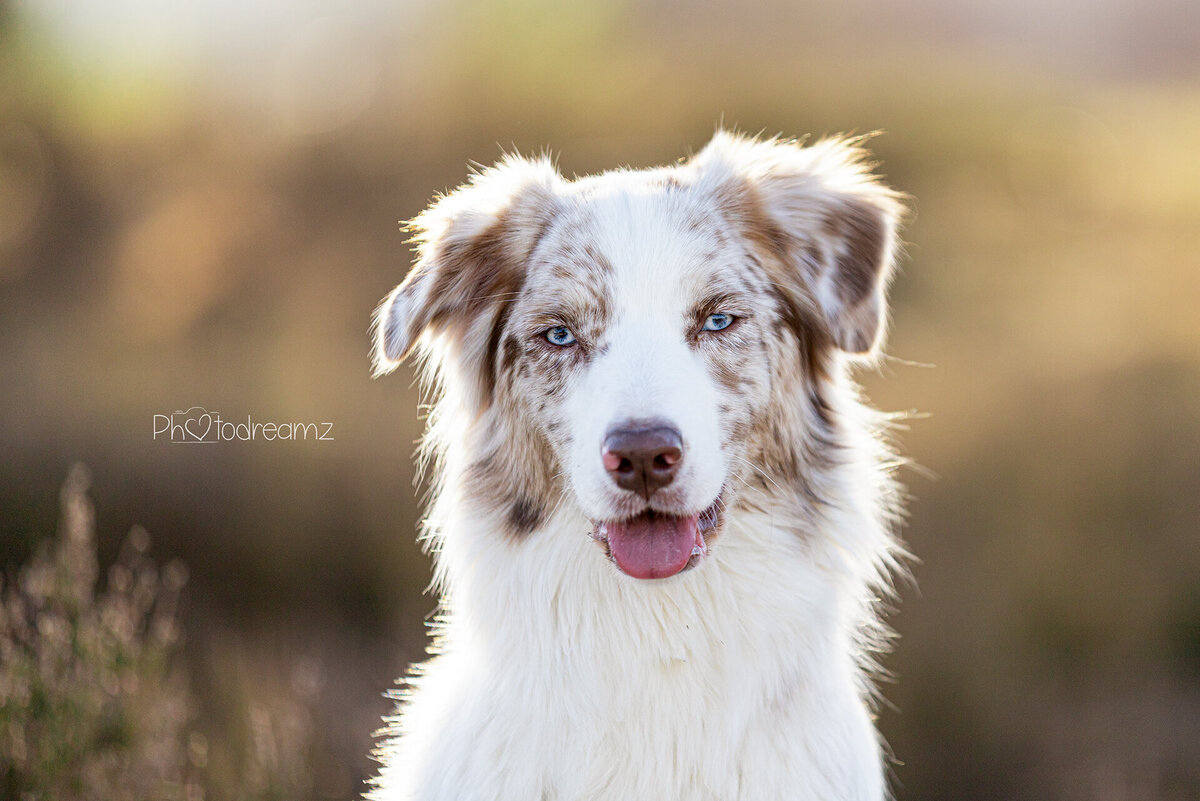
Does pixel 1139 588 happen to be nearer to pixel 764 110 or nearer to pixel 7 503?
pixel 764 110

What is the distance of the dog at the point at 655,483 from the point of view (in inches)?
97.6

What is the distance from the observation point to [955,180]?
28.8ft

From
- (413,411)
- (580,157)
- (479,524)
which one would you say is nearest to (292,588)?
(413,411)

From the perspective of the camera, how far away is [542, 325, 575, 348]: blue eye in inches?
104

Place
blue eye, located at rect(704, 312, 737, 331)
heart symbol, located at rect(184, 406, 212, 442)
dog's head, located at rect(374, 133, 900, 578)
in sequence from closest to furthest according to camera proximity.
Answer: dog's head, located at rect(374, 133, 900, 578)
blue eye, located at rect(704, 312, 737, 331)
heart symbol, located at rect(184, 406, 212, 442)

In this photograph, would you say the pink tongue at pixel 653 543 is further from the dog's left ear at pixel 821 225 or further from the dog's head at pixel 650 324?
the dog's left ear at pixel 821 225

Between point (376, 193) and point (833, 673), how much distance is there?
6424 millimetres

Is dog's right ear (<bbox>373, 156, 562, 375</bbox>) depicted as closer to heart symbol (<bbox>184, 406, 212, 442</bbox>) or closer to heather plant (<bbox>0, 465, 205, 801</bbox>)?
heather plant (<bbox>0, 465, 205, 801</bbox>)

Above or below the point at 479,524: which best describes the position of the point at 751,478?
above

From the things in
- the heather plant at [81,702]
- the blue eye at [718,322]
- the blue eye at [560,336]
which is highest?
the blue eye at [718,322]

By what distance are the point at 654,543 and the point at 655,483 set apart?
216 millimetres

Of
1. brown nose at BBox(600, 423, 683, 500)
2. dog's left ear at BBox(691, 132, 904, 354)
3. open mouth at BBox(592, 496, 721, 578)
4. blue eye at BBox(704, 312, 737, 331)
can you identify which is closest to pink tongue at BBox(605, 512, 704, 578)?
open mouth at BBox(592, 496, 721, 578)

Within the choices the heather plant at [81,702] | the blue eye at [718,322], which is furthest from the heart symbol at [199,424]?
the blue eye at [718,322]

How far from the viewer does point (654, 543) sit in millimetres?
2441
